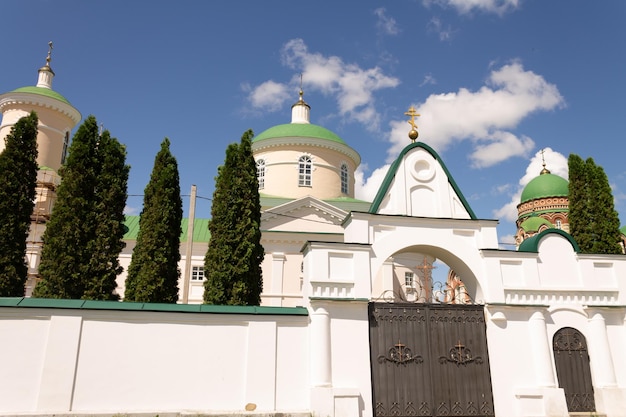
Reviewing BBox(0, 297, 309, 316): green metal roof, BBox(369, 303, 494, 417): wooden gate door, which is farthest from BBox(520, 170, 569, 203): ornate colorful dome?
BBox(0, 297, 309, 316): green metal roof

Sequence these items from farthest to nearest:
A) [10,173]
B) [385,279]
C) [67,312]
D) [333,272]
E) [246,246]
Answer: [385,279]
[246,246]
[10,173]
[333,272]
[67,312]

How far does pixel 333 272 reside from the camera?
31.2ft

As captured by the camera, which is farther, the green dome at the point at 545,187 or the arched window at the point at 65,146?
the green dome at the point at 545,187

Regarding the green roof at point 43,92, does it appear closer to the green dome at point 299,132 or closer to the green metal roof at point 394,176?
the green dome at point 299,132

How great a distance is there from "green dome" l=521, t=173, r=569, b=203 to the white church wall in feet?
136

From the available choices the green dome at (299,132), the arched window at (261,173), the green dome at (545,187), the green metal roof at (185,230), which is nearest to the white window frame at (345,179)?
the green dome at (299,132)

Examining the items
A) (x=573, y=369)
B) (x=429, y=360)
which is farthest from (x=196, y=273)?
(x=573, y=369)

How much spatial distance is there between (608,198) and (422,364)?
1069 centimetres

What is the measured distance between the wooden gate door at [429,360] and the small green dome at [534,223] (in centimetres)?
3468

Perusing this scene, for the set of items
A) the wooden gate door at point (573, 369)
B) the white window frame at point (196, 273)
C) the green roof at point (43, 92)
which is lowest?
the wooden gate door at point (573, 369)

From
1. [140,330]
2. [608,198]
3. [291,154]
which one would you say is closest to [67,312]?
[140,330]

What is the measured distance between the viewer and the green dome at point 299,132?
93.0 feet

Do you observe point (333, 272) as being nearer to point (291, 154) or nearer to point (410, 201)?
point (410, 201)

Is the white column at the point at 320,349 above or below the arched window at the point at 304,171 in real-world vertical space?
below
